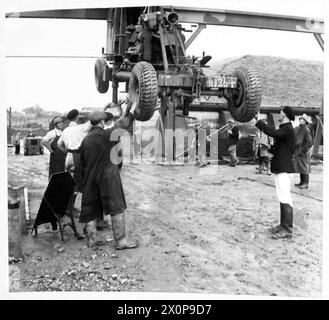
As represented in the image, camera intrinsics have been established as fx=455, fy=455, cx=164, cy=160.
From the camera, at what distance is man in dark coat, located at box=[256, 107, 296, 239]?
12.9 ft

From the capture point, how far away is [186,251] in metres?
3.67

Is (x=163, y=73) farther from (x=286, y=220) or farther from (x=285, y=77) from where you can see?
(x=286, y=220)

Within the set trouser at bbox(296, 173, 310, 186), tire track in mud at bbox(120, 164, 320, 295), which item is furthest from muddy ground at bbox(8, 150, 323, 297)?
trouser at bbox(296, 173, 310, 186)

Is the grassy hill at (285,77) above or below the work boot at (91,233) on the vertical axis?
above

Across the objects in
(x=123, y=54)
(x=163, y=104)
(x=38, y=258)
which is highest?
(x=123, y=54)

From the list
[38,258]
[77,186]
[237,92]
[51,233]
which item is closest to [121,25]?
[237,92]

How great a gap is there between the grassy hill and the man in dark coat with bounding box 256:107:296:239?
440 mm

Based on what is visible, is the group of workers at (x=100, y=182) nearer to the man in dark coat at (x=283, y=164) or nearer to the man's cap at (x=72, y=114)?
the man's cap at (x=72, y=114)

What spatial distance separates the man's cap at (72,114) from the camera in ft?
13.7

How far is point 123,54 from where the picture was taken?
272 inches

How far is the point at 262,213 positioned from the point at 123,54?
376cm

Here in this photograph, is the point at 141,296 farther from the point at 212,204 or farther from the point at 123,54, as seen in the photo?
the point at 123,54

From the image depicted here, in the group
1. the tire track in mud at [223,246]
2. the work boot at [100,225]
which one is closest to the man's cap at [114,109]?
the tire track in mud at [223,246]

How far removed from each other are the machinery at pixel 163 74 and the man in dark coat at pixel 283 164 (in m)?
1.16
